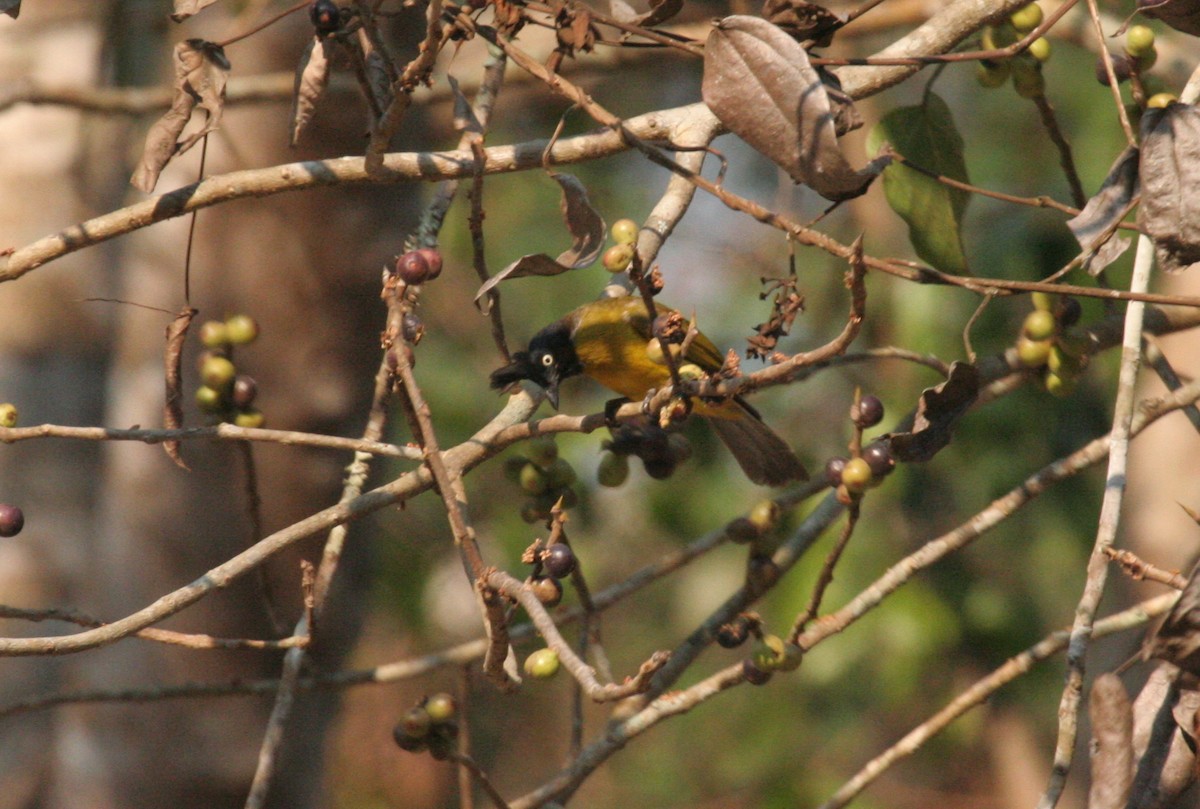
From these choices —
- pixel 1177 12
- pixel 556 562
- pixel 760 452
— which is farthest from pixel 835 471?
pixel 760 452

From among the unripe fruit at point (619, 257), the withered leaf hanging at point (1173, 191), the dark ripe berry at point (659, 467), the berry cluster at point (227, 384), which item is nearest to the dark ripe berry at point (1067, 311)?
the withered leaf hanging at point (1173, 191)

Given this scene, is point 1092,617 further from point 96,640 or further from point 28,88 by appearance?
point 28,88

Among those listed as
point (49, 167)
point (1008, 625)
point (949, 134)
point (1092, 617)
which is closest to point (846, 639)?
point (1008, 625)

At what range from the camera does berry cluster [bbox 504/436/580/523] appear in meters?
2.39

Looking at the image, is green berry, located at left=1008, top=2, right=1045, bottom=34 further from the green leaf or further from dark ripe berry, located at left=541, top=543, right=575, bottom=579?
dark ripe berry, located at left=541, top=543, right=575, bottom=579

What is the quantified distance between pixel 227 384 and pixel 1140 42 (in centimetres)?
181

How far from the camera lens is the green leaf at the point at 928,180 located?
2.59 metres

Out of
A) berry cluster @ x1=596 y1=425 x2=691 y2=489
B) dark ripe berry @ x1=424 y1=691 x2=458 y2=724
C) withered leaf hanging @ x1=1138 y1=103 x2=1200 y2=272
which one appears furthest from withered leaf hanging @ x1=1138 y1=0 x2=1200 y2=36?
dark ripe berry @ x1=424 y1=691 x2=458 y2=724

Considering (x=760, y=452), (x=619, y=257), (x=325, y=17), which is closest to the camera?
(x=619, y=257)

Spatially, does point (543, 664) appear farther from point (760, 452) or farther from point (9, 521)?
point (760, 452)

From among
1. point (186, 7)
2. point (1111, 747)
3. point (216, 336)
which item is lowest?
point (1111, 747)

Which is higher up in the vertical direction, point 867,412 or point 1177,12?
point 1177,12

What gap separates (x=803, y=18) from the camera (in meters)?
1.84

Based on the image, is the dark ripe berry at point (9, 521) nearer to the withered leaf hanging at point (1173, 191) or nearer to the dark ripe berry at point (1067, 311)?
the withered leaf hanging at point (1173, 191)
